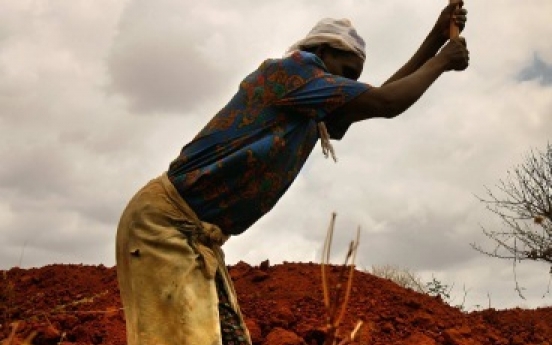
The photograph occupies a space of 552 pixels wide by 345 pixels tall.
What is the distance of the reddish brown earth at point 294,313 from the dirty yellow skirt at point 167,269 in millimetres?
3678

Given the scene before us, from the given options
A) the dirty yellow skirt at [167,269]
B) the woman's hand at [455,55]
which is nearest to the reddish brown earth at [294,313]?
the dirty yellow skirt at [167,269]

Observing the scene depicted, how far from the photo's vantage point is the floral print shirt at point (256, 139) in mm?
2494

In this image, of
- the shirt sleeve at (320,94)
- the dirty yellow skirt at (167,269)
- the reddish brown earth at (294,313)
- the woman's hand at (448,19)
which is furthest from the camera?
the reddish brown earth at (294,313)

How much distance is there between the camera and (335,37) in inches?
107

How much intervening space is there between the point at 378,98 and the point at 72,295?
690 cm

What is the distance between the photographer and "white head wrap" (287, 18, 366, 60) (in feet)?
8.92

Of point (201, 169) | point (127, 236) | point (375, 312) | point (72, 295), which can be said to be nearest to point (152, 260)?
point (127, 236)

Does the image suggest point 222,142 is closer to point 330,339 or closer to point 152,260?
point 152,260

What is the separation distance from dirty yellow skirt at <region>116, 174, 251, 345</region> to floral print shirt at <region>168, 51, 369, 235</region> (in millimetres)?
70

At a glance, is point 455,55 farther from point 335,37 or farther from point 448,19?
point 448,19

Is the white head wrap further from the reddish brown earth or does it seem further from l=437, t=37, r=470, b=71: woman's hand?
the reddish brown earth

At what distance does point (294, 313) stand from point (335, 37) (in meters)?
4.88

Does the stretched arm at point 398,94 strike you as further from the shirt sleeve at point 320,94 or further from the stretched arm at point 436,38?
the stretched arm at point 436,38

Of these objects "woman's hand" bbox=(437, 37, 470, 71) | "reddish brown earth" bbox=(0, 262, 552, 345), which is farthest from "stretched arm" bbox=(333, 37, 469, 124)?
"reddish brown earth" bbox=(0, 262, 552, 345)
